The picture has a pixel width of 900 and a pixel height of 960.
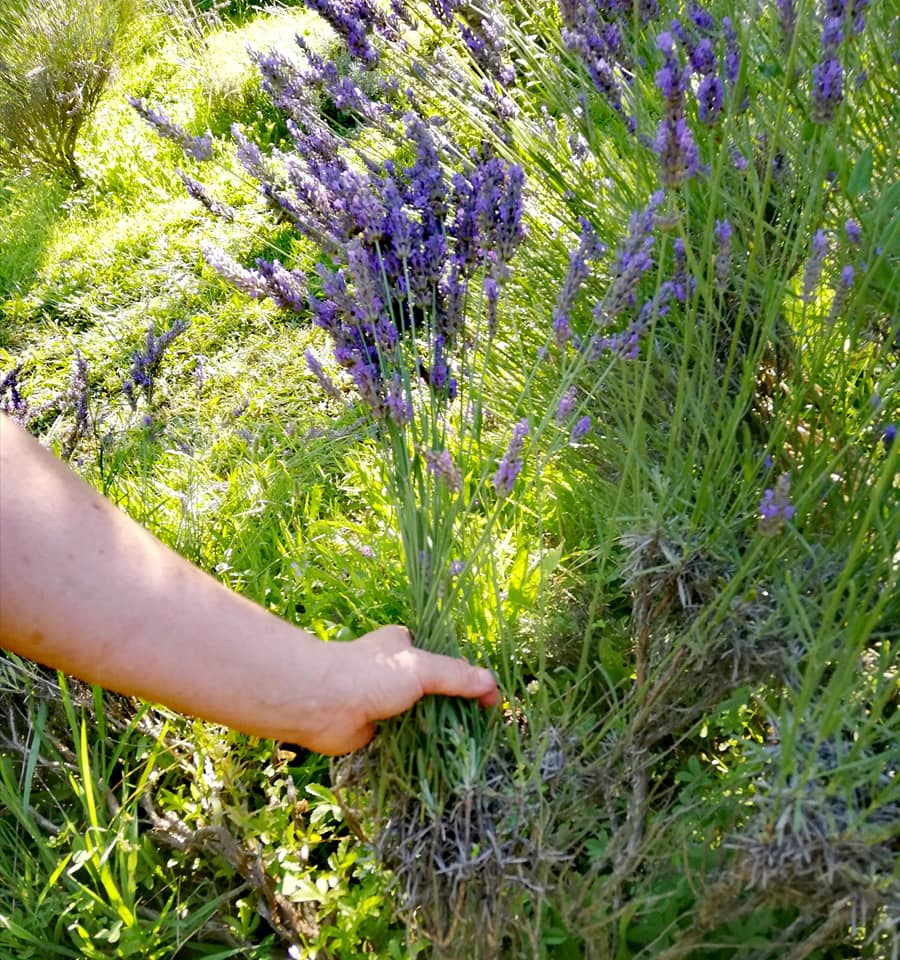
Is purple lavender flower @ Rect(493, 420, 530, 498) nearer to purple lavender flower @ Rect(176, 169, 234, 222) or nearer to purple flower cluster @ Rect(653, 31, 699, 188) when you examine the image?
purple flower cluster @ Rect(653, 31, 699, 188)

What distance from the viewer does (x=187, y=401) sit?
280cm

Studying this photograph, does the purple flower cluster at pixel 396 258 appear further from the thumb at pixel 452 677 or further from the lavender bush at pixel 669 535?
Result: the thumb at pixel 452 677

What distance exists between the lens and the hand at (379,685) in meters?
1.01

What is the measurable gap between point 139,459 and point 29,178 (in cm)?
358

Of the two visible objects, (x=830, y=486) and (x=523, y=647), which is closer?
(x=830, y=486)

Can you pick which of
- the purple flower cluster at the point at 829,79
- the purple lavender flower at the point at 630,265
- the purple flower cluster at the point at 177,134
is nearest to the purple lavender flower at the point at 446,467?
the purple lavender flower at the point at 630,265

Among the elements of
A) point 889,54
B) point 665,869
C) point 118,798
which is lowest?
point 118,798

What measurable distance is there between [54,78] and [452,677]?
16.7ft

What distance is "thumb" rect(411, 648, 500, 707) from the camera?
1.03 m

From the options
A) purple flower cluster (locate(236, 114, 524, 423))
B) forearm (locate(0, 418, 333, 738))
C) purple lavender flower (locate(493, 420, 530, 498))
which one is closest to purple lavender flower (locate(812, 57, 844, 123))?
purple flower cluster (locate(236, 114, 524, 423))

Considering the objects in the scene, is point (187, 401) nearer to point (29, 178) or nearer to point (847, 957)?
point (847, 957)

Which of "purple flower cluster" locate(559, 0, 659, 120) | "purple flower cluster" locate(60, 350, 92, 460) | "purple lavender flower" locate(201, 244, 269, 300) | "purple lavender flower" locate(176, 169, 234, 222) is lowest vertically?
"purple flower cluster" locate(60, 350, 92, 460)

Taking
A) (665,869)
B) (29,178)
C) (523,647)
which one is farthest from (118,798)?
(29,178)

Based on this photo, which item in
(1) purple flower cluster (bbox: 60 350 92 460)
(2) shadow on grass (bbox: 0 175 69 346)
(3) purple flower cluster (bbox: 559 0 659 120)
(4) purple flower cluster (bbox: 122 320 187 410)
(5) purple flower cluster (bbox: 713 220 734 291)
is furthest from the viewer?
(2) shadow on grass (bbox: 0 175 69 346)
